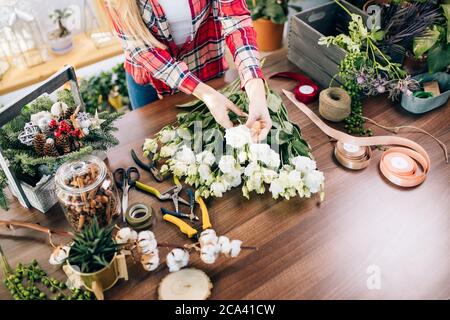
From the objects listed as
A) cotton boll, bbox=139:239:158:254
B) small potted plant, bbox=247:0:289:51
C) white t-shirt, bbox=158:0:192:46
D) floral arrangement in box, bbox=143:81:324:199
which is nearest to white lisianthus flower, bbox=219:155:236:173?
floral arrangement in box, bbox=143:81:324:199

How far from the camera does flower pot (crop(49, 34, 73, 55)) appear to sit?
2686 mm

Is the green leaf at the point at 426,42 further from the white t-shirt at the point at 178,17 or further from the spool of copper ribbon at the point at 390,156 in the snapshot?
the white t-shirt at the point at 178,17

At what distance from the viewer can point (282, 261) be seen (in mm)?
1154

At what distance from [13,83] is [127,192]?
1713 millimetres

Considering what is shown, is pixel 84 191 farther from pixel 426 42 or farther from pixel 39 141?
pixel 426 42

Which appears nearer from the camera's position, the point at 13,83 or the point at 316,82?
the point at 316,82

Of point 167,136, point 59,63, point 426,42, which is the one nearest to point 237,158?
point 167,136

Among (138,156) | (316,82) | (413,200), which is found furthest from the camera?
(316,82)

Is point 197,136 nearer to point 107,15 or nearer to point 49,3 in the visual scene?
point 107,15

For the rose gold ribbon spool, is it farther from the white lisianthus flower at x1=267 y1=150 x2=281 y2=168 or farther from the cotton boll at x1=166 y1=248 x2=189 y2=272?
the cotton boll at x1=166 y1=248 x2=189 y2=272

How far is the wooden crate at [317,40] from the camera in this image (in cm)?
166

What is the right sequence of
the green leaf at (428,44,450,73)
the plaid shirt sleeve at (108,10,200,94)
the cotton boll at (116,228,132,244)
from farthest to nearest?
the green leaf at (428,44,450,73), the plaid shirt sleeve at (108,10,200,94), the cotton boll at (116,228,132,244)

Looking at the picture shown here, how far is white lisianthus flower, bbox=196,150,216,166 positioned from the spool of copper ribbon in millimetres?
447
